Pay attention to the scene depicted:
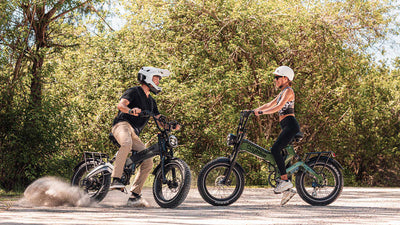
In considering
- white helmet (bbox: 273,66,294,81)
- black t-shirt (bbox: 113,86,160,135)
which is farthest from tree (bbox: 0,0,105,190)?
white helmet (bbox: 273,66,294,81)

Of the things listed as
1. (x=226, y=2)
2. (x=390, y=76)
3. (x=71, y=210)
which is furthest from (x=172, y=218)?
(x=390, y=76)

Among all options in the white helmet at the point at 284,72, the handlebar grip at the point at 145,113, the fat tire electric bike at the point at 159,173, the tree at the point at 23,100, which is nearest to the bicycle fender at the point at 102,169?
the fat tire electric bike at the point at 159,173

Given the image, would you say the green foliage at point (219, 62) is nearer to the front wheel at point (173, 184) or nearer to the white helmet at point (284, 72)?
the front wheel at point (173, 184)

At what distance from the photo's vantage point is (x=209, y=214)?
22.8ft

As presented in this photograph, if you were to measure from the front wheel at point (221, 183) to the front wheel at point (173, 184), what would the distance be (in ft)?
1.84

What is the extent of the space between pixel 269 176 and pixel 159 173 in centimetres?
175

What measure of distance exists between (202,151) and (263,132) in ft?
7.72

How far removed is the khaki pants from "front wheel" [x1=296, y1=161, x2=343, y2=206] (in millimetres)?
2326

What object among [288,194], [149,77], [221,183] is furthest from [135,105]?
[288,194]

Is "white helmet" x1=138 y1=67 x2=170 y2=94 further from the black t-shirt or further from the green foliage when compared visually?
the green foliage

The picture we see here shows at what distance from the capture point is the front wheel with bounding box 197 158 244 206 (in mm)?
8211

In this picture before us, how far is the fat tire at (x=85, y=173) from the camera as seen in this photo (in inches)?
318

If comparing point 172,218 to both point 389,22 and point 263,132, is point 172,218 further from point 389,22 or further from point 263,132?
point 389,22

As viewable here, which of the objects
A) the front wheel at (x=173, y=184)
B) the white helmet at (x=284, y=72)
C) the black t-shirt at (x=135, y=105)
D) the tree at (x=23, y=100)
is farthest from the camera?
the tree at (x=23, y=100)
